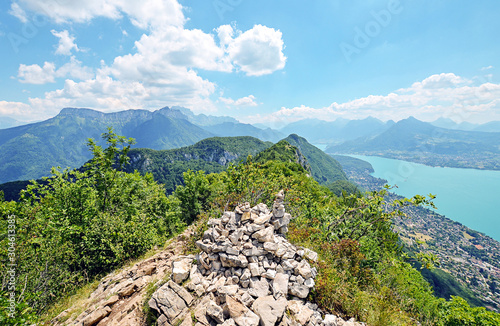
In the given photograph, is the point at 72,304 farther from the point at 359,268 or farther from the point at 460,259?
the point at 460,259

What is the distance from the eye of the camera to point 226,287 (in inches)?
244

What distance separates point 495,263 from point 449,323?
11795 cm

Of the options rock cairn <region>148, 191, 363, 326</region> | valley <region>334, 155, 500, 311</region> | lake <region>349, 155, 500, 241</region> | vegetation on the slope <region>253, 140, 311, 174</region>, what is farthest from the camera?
lake <region>349, 155, 500, 241</region>

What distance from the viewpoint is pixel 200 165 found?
17212 centimetres

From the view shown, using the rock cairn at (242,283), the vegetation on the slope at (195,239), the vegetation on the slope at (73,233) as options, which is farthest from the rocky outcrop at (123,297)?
the vegetation on the slope at (195,239)

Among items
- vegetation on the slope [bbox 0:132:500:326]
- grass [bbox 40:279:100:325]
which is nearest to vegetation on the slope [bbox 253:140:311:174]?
vegetation on the slope [bbox 0:132:500:326]

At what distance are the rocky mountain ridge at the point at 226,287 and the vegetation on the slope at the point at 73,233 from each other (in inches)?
80.9

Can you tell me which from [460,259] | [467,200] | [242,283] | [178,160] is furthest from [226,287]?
[467,200]

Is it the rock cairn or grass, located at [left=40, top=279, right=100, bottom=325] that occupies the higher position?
the rock cairn

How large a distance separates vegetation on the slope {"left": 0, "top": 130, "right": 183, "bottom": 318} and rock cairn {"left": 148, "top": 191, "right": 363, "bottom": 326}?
4892mm

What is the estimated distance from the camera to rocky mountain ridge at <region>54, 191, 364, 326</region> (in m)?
5.57

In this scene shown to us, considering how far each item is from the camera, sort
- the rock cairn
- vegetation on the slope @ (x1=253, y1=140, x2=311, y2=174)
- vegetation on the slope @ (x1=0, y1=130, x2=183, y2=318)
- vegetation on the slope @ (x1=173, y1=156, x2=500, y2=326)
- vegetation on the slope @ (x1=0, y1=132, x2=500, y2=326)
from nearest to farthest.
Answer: the rock cairn → vegetation on the slope @ (x1=173, y1=156, x2=500, y2=326) → vegetation on the slope @ (x1=0, y1=132, x2=500, y2=326) → vegetation on the slope @ (x1=0, y1=130, x2=183, y2=318) → vegetation on the slope @ (x1=253, y1=140, x2=311, y2=174)

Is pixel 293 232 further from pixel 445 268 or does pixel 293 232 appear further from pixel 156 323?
pixel 445 268

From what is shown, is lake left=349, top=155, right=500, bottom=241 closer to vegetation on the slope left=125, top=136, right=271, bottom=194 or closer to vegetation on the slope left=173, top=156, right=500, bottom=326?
vegetation on the slope left=125, top=136, right=271, bottom=194
